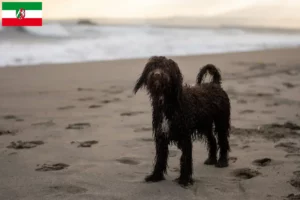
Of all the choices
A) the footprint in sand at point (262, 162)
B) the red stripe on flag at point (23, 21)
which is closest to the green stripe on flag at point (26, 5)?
the red stripe on flag at point (23, 21)

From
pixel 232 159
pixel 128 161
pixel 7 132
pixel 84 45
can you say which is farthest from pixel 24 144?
pixel 84 45

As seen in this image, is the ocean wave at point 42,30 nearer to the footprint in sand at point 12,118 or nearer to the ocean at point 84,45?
the ocean at point 84,45

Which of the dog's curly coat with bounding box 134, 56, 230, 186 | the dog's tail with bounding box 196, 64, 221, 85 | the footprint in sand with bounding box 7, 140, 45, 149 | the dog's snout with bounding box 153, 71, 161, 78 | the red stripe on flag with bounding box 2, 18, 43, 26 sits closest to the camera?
the dog's snout with bounding box 153, 71, 161, 78

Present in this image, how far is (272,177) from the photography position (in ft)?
14.1

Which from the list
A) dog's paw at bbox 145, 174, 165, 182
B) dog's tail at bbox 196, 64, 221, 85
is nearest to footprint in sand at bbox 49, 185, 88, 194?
dog's paw at bbox 145, 174, 165, 182

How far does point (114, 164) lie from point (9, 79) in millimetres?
6244

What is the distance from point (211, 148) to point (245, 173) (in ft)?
1.82

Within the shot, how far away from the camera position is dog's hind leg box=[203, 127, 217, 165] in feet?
15.9

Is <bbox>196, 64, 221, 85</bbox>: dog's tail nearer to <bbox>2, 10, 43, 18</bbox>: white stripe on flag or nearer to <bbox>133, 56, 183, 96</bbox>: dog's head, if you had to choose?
<bbox>133, 56, 183, 96</bbox>: dog's head

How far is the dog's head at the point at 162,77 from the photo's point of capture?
148 inches

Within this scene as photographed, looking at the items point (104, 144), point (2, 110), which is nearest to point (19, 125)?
point (2, 110)

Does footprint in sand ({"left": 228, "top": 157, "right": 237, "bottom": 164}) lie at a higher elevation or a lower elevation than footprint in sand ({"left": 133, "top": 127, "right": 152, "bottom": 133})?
lower

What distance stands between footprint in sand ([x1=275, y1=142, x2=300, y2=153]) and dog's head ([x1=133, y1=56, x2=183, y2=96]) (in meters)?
1.88

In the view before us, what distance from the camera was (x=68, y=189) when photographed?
3.96m
